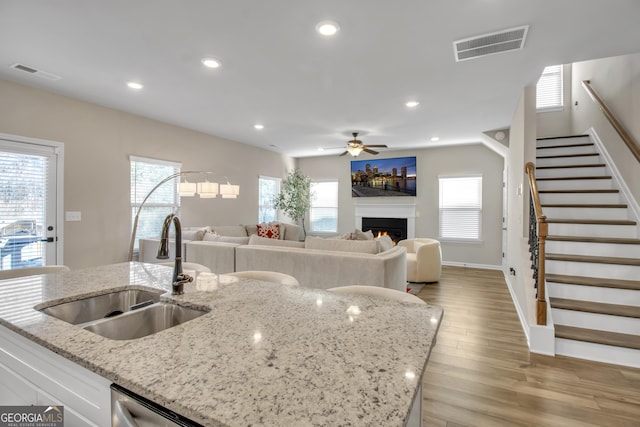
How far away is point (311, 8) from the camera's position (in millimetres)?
2143

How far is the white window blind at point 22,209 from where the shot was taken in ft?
11.1

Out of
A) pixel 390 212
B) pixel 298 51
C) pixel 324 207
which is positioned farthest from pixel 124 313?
pixel 324 207

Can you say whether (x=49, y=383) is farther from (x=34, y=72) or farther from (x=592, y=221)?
(x=592, y=221)

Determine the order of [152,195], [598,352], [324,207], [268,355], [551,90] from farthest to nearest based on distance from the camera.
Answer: [324,207], [551,90], [152,195], [598,352], [268,355]

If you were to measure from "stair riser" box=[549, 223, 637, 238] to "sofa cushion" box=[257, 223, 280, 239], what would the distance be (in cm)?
459

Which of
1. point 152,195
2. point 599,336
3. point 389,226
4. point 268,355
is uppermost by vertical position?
point 152,195

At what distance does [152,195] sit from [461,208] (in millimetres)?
6033

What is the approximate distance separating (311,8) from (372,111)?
7.95ft

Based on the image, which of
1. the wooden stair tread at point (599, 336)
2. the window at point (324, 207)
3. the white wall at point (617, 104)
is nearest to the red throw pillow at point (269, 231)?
the window at point (324, 207)

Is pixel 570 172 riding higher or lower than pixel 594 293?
higher

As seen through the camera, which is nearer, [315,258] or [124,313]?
[124,313]

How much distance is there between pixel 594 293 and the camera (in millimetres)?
2930

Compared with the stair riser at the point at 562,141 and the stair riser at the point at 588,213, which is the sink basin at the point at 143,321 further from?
the stair riser at the point at 562,141

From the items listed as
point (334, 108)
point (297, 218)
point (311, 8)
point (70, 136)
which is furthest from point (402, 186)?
point (70, 136)
